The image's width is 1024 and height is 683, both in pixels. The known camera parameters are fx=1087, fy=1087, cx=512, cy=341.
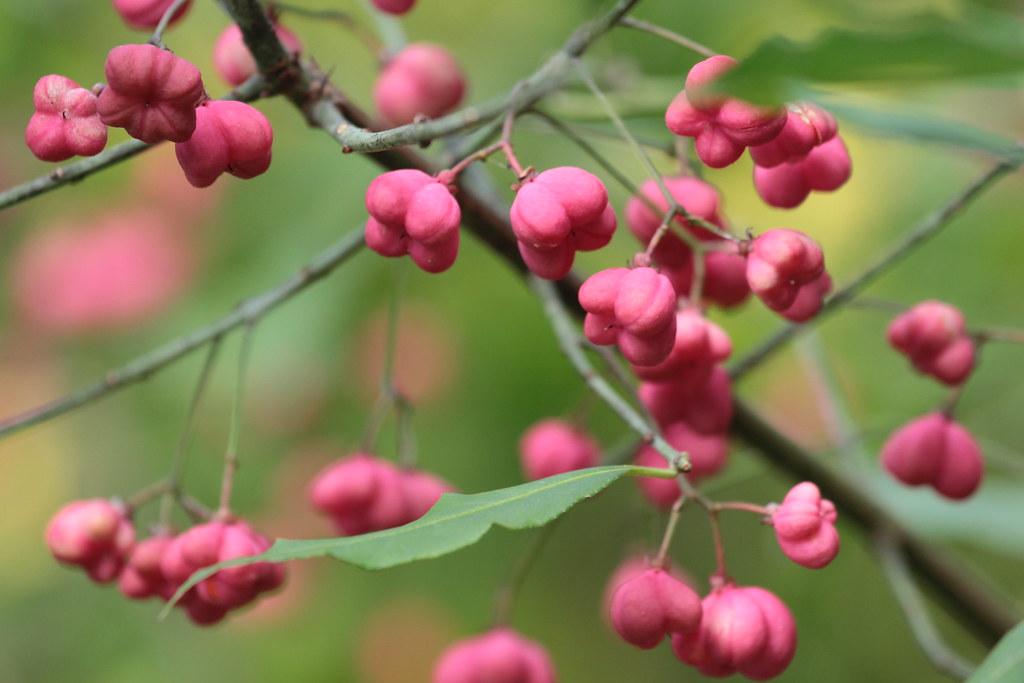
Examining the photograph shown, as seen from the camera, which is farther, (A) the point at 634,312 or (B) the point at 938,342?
(B) the point at 938,342

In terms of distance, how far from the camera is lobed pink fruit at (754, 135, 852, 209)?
89 centimetres

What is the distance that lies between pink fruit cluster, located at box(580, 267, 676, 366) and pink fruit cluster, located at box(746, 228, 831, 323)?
7cm

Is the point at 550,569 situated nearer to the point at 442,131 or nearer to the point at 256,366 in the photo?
the point at 256,366

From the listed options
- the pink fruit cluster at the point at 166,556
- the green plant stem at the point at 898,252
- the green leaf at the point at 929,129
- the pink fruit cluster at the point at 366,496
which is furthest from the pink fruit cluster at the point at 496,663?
the green leaf at the point at 929,129

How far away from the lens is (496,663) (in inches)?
46.6

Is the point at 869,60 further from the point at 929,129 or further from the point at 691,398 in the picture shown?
the point at 691,398

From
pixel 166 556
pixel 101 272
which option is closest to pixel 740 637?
pixel 166 556

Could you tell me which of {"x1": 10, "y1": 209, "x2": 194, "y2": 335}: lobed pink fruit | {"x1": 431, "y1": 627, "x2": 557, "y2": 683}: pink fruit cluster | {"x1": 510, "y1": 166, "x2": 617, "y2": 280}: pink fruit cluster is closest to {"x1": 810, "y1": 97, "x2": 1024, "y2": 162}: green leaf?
{"x1": 510, "y1": 166, "x2": 617, "y2": 280}: pink fruit cluster

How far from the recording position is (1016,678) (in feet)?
2.40

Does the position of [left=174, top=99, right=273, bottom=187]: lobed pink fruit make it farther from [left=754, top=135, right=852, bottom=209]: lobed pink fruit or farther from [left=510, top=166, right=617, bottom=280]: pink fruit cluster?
[left=754, top=135, right=852, bottom=209]: lobed pink fruit

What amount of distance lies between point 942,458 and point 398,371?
56.2 inches

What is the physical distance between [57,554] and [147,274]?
4.33 ft

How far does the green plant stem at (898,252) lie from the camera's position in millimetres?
959

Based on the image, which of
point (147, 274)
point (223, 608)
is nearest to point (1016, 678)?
point (223, 608)
